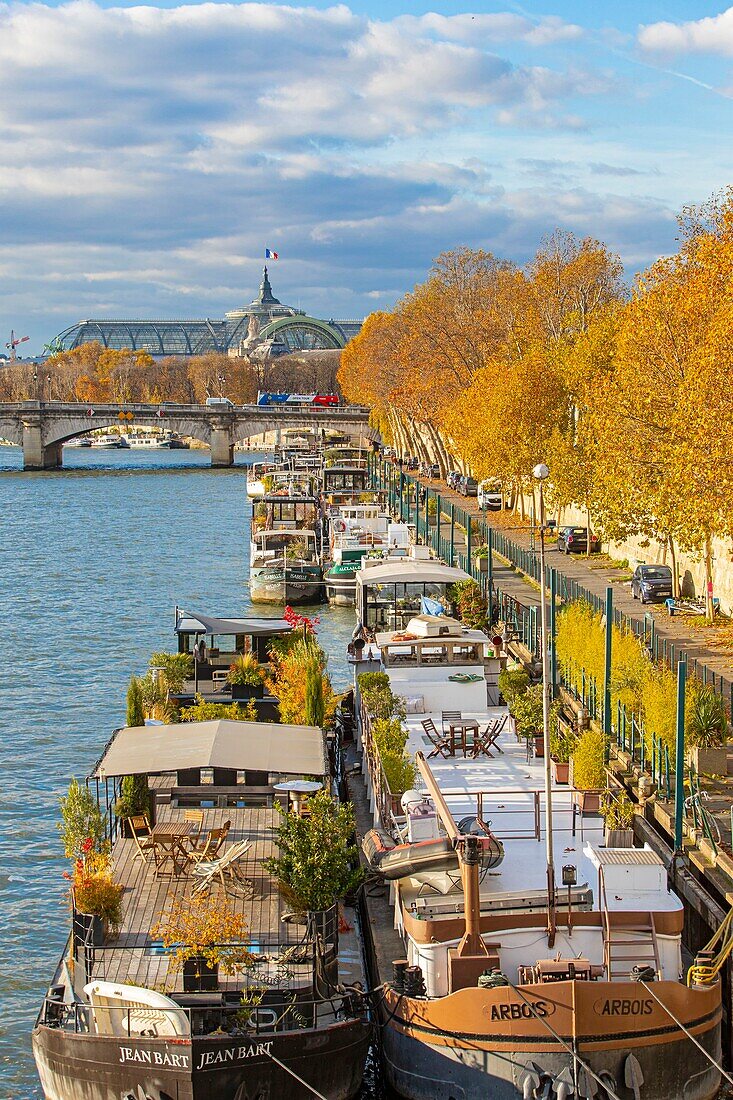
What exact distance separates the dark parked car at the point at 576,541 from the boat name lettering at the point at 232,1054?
42.5m

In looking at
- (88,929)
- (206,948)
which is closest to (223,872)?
(88,929)

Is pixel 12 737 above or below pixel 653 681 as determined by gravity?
below

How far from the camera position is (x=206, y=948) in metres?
15.5

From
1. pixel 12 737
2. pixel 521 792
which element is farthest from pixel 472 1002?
pixel 12 737

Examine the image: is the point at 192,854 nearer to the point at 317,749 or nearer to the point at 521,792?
the point at 317,749

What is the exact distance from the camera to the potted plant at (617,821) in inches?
712

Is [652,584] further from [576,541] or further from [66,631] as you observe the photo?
[66,631]

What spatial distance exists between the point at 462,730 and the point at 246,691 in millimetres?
5849

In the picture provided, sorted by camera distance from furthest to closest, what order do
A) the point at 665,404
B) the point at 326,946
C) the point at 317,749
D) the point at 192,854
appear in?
the point at 665,404 → the point at 317,749 → the point at 192,854 → the point at 326,946

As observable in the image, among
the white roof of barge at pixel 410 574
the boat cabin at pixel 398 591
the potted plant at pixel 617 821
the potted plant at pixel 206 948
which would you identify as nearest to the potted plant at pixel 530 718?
the potted plant at pixel 617 821

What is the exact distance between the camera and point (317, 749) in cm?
2072

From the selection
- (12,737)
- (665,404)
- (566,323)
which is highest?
(566,323)

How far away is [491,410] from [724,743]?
41604mm

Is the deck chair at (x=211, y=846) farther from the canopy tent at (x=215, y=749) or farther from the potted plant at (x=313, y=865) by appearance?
the potted plant at (x=313, y=865)
